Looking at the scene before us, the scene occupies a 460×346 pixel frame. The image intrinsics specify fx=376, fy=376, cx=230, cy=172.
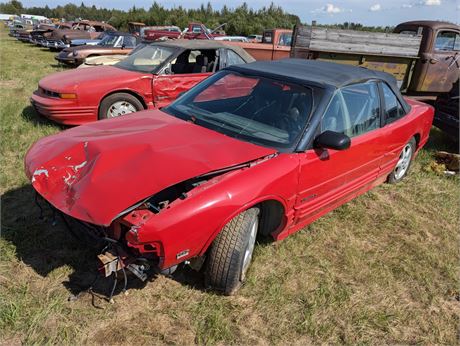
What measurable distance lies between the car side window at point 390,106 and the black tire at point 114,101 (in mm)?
3818

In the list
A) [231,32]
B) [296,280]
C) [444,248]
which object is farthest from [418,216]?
[231,32]

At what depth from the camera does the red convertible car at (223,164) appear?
2352 millimetres

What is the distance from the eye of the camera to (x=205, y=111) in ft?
11.5

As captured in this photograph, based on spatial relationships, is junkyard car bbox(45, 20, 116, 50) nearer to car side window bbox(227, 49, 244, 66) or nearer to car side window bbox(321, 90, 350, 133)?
car side window bbox(227, 49, 244, 66)

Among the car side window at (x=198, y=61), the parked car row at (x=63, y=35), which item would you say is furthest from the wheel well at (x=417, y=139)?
the parked car row at (x=63, y=35)

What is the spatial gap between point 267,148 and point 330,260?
1.25 metres

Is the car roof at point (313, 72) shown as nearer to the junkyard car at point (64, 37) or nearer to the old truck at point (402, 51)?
the old truck at point (402, 51)

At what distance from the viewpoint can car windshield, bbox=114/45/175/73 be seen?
6331 millimetres

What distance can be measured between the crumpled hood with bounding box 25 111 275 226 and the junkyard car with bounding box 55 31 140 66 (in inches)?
373

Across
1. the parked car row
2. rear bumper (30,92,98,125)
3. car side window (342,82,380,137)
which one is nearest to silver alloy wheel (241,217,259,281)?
car side window (342,82,380,137)

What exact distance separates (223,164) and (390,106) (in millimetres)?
2413

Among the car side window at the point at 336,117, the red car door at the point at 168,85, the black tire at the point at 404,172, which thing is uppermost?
the car side window at the point at 336,117

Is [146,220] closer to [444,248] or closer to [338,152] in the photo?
[338,152]

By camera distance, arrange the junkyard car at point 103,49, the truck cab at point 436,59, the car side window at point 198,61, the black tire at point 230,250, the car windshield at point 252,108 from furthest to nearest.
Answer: the junkyard car at point 103,49 < the truck cab at point 436,59 < the car side window at point 198,61 < the car windshield at point 252,108 < the black tire at point 230,250
